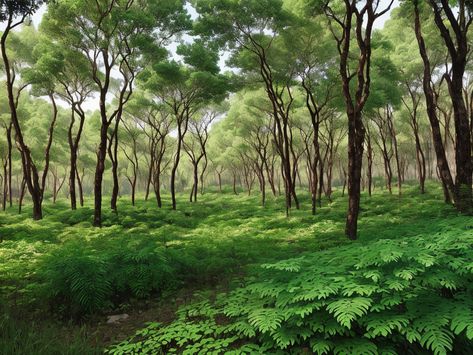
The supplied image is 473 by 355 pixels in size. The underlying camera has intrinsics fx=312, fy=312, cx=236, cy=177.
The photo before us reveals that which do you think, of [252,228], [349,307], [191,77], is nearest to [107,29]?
[191,77]

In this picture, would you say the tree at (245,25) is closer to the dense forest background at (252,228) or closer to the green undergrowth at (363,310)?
→ the dense forest background at (252,228)

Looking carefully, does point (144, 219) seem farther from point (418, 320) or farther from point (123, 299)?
point (418, 320)

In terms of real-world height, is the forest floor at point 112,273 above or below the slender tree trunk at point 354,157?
below

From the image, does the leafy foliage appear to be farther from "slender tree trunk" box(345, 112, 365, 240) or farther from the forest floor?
"slender tree trunk" box(345, 112, 365, 240)

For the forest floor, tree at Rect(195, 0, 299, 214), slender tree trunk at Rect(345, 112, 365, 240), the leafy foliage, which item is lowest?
the forest floor

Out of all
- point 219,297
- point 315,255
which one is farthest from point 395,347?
point 219,297

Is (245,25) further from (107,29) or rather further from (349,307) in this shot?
(349,307)

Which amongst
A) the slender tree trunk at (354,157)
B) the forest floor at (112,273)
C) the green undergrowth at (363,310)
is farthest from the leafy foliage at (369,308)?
the slender tree trunk at (354,157)

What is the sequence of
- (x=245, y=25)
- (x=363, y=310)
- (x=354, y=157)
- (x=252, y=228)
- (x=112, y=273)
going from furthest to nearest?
(x=245, y=25) → (x=252, y=228) → (x=354, y=157) → (x=112, y=273) → (x=363, y=310)

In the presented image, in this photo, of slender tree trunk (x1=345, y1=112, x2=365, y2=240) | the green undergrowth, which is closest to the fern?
the green undergrowth

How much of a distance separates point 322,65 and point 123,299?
19.0 meters

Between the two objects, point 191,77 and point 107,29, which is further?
point 191,77

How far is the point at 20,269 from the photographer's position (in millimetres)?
8516

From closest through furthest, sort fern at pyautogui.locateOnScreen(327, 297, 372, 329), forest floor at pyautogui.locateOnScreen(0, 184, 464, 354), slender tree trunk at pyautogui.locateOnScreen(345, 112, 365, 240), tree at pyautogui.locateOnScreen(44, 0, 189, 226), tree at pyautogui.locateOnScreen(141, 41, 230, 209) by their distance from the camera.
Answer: fern at pyautogui.locateOnScreen(327, 297, 372, 329), forest floor at pyautogui.locateOnScreen(0, 184, 464, 354), slender tree trunk at pyautogui.locateOnScreen(345, 112, 365, 240), tree at pyautogui.locateOnScreen(44, 0, 189, 226), tree at pyautogui.locateOnScreen(141, 41, 230, 209)
